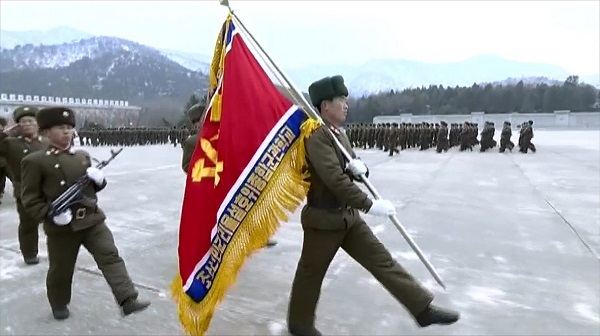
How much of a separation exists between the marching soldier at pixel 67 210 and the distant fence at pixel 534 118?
56626 millimetres

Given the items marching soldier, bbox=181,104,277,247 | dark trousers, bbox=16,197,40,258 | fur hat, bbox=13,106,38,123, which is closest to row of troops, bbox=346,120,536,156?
marching soldier, bbox=181,104,277,247

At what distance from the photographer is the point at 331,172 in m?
3.10

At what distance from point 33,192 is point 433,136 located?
22.9 meters

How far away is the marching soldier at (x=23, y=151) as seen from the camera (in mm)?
5047

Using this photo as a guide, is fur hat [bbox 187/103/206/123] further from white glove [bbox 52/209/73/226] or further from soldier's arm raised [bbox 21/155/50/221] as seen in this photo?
white glove [bbox 52/209/73/226]

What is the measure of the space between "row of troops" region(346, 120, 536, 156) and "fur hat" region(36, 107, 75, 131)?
56.2ft

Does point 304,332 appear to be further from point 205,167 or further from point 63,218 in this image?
point 63,218

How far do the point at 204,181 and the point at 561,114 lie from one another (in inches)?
2468

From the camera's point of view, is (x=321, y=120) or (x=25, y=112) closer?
(x=321, y=120)

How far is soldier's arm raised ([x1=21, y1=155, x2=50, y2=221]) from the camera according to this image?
3.48 metres

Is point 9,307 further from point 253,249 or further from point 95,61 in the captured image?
point 95,61

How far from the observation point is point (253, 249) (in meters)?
3.22

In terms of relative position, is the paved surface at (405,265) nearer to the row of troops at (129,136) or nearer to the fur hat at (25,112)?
the fur hat at (25,112)

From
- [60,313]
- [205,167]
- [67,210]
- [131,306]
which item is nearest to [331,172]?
[205,167]
